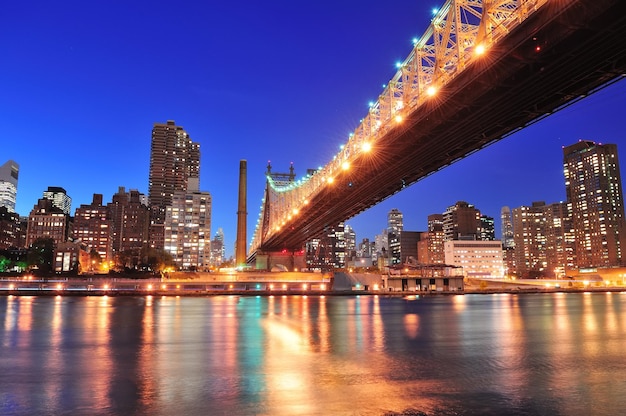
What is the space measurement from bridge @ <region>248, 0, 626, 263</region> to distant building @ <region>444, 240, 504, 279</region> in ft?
471

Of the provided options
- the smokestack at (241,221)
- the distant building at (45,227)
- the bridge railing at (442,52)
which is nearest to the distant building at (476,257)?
the smokestack at (241,221)

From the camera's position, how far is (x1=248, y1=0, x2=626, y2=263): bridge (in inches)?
797

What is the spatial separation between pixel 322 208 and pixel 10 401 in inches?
2504

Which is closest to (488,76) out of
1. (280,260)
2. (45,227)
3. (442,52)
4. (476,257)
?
(442,52)

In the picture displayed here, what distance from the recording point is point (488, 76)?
25.4 metres

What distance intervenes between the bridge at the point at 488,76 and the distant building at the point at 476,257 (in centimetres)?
14368


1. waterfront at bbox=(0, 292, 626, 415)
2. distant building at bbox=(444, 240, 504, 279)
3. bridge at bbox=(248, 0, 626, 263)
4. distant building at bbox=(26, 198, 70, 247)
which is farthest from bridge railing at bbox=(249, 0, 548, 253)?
distant building at bbox=(26, 198, 70, 247)

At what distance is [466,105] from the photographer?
28.8m

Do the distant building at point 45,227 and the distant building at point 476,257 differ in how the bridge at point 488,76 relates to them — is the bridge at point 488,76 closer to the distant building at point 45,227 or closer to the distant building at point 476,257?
the distant building at point 476,257

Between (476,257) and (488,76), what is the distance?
171 meters

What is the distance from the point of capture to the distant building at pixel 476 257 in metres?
184

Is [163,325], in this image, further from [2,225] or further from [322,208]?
[2,225]

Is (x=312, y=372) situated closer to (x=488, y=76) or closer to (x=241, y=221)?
(x=488, y=76)

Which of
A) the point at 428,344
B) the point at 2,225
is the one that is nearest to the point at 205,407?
the point at 428,344
